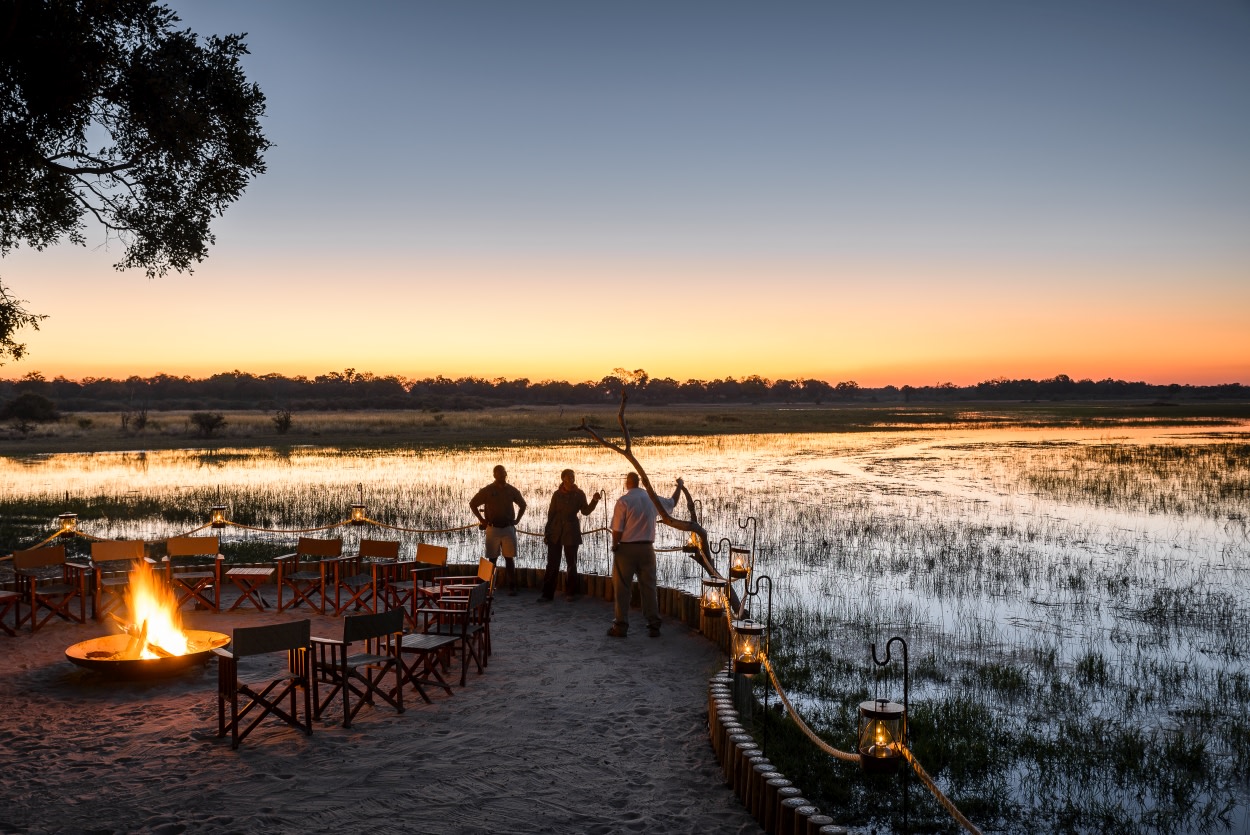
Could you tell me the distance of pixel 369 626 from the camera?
24.5ft

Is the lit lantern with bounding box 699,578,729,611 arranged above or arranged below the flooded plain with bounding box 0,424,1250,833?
above

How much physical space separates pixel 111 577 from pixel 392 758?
6.78 meters

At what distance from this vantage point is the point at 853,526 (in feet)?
69.7

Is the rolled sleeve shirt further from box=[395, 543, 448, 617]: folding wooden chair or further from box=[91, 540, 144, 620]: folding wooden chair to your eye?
box=[91, 540, 144, 620]: folding wooden chair

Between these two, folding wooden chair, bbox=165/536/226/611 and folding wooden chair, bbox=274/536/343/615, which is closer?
folding wooden chair, bbox=165/536/226/611

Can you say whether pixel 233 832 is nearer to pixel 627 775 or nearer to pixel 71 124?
pixel 627 775

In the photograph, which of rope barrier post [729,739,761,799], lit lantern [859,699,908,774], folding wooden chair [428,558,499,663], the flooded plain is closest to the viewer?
lit lantern [859,699,908,774]

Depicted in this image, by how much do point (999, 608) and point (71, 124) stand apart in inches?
558

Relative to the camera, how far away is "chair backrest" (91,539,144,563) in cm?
1127

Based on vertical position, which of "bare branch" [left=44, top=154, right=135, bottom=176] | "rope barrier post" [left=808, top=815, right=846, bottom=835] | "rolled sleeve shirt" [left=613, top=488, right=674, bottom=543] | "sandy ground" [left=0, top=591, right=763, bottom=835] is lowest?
"sandy ground" [left=0, top=591, right=763, bottom=835]

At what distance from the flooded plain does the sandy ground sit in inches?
57.2

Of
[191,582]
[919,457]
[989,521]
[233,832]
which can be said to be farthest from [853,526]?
[919,457]

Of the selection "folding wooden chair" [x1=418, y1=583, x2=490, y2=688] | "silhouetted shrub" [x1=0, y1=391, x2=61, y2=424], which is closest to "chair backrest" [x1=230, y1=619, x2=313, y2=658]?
"folding wooden chair" [x1=418, y1=583, x2=490, y2=688]

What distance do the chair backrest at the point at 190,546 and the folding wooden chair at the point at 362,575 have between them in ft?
5.44
